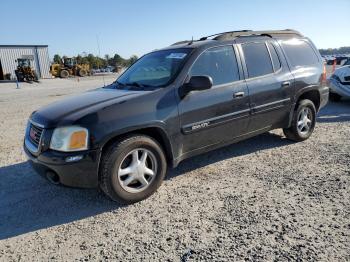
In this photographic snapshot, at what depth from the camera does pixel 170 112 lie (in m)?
3.88

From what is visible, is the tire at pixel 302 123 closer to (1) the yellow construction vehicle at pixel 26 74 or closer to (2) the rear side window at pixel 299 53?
(2) the rear side window at pixel 299 53

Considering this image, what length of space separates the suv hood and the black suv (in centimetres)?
1

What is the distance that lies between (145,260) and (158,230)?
47 cm

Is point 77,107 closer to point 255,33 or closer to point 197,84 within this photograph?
point 197,84

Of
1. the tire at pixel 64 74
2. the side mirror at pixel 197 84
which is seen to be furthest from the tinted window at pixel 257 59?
the tire at pixel 64 74

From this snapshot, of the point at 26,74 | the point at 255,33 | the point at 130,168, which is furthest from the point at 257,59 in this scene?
the point at 26,74

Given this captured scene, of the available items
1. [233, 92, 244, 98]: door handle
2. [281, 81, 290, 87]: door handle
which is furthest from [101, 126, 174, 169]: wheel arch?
[281, 81, 290, 87]: door handle

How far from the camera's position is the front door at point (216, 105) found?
13.4 feet

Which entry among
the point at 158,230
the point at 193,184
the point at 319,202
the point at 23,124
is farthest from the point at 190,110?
the point at 23,124

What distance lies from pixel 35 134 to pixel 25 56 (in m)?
43.5

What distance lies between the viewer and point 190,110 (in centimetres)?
405

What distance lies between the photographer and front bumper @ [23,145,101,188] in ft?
11.0

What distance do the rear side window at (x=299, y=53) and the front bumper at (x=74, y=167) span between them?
3718mm

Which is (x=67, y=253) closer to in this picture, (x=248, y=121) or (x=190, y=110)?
(x=190, y=110)
